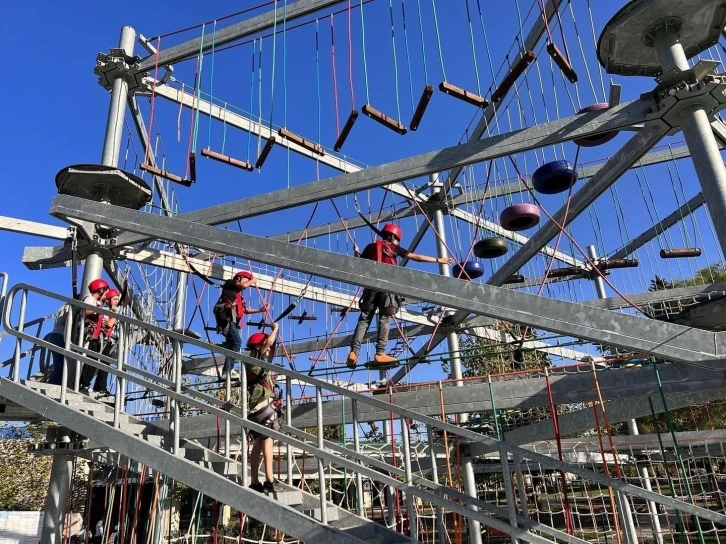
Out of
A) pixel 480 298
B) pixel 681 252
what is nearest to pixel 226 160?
pixel 480 298

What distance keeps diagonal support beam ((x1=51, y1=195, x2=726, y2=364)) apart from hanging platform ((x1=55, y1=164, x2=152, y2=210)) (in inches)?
117

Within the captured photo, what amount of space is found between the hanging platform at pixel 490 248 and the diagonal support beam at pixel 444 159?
5.28 meters

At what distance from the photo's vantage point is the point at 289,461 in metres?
5.77

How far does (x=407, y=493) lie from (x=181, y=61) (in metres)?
8.67

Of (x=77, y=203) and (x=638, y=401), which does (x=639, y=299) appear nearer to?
(x=638, y=401)

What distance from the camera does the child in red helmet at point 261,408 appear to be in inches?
202

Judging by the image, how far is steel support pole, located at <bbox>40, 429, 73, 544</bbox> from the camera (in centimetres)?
710

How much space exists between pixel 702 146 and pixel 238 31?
7513mm

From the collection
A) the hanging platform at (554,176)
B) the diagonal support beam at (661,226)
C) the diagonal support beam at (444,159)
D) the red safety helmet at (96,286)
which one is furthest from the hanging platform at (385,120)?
the diagonal support beam at (661,226)

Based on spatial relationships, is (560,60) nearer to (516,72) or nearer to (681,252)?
(516,72)

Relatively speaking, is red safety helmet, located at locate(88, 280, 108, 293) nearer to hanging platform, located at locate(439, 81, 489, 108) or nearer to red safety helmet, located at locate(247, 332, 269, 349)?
red safety helmet, located at locate(247, 332, 269, 349)

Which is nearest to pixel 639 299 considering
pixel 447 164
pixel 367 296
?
pixel 367 296

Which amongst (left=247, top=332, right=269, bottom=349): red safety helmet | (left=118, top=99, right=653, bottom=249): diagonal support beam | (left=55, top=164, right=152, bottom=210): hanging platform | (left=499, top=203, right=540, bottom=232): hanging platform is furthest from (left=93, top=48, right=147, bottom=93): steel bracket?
(left=499, top=203, right=540, bottom=232): hanging platform

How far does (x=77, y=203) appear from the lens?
5.78m
